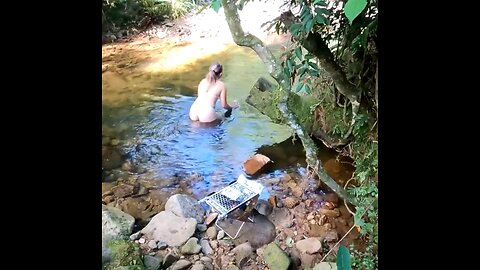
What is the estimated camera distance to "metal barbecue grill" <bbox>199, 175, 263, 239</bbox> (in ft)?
9.02

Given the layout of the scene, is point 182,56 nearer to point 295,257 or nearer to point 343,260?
point 295,257

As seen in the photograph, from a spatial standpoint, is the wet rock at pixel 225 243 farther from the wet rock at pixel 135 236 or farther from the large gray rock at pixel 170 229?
the wet rock at pixel 135 236

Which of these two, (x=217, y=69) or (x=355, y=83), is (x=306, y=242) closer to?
(x=355, y=83)

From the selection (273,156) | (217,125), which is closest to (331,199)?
(273,156)

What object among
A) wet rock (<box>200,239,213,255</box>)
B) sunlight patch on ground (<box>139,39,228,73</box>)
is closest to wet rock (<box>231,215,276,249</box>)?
wet rock (<box>200,239,213,255</box>)

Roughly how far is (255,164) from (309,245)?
0.79m

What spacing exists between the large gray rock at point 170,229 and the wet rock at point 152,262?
0.14 metres

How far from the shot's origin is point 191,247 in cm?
249

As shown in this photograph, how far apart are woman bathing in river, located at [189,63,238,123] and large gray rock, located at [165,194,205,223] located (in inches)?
40.8

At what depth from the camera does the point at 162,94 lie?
423 cm

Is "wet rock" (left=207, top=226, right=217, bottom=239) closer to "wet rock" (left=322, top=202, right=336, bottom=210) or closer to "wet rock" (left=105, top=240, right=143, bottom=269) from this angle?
"wet rock" (left=105, top=240, right=143, bottom=269)

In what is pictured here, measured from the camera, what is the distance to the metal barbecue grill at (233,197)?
2748 millimetres

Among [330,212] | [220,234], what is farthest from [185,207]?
[330,212]
